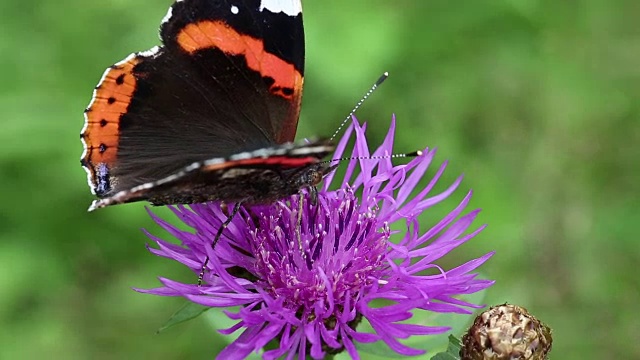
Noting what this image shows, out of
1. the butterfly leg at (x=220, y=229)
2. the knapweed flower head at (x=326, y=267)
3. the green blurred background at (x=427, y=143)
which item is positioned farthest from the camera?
the green blurred background at (x=427, y=143)

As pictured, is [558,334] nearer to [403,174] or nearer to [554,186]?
[554,186]

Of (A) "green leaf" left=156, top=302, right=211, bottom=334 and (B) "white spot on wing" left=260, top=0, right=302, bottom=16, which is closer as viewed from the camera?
(A) "green leaf" left=156, top=302, right=211, bottom=334

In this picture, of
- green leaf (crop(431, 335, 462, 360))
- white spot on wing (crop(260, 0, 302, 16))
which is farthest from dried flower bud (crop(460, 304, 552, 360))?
white spot on wing (crop(260, 0, 302, 16))

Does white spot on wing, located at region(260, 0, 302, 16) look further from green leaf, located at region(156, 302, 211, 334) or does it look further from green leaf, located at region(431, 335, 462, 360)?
green leaf, located at region(431, 335, 462, 360)

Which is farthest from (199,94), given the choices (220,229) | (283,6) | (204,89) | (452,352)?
(452,352)

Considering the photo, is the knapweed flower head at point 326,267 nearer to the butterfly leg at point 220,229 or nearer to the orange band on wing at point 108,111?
the butterfly leg at point 220,229

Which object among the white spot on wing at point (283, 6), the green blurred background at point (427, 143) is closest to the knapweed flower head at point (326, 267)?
the white spot on wing at point (283, 6)
